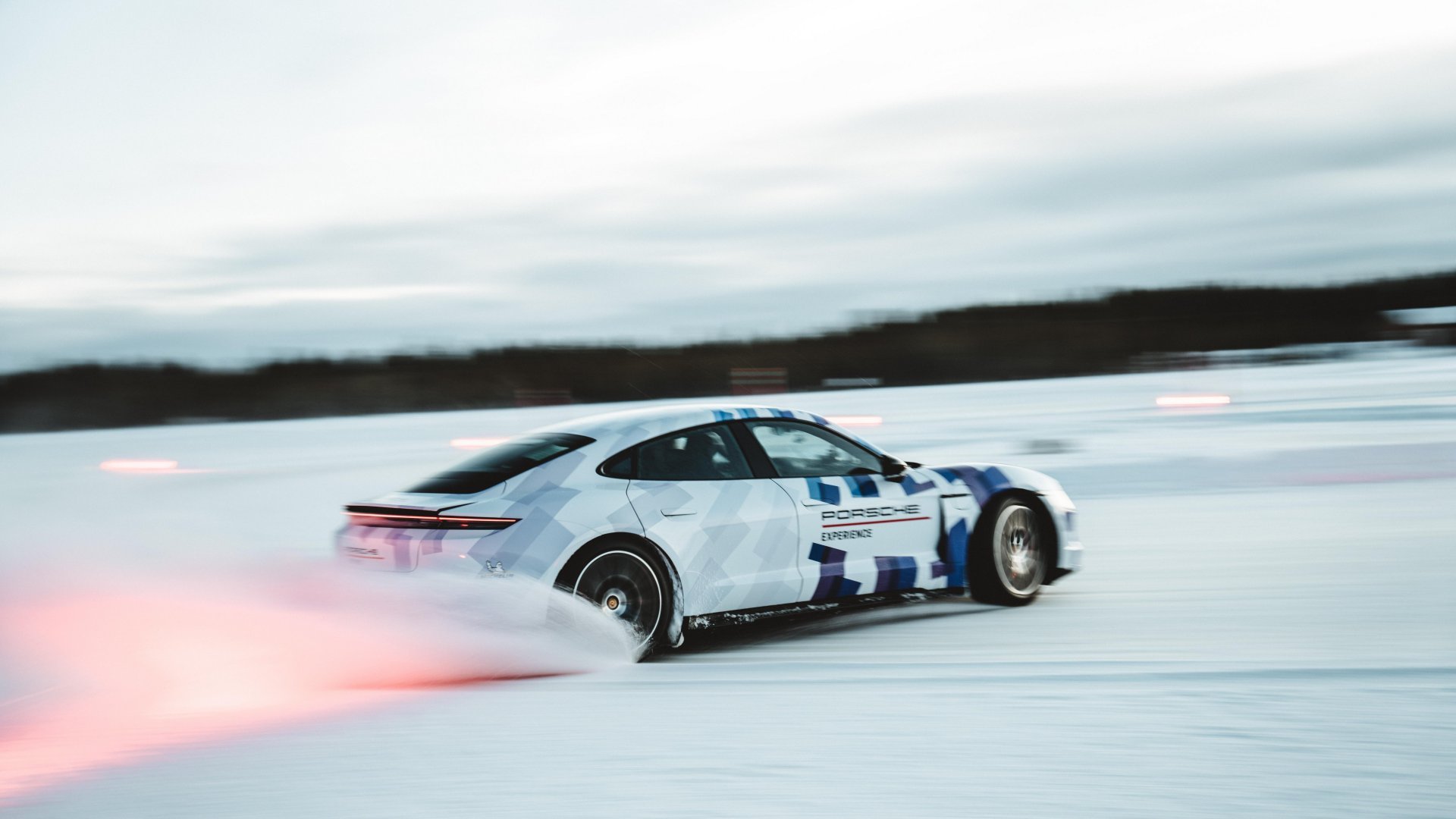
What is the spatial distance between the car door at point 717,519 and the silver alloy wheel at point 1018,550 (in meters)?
1.48

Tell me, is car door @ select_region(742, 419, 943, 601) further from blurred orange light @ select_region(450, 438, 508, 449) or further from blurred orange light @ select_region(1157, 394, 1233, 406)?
blurred orange light @ select_region(1157, 394, 1233, 406)

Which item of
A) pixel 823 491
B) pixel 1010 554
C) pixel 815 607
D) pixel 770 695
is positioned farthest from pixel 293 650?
pixel 1010 554

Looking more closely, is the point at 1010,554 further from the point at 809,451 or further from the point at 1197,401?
the point at 1197,401

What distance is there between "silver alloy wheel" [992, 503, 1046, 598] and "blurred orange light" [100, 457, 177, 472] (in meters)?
18.3

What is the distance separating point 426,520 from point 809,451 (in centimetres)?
224

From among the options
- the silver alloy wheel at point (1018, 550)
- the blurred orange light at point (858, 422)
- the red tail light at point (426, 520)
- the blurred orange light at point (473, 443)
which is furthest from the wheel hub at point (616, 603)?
the blurred orange light at point (858, 422)

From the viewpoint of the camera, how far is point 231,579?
7.19 meters

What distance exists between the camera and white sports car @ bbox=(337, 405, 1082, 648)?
6.34 metres

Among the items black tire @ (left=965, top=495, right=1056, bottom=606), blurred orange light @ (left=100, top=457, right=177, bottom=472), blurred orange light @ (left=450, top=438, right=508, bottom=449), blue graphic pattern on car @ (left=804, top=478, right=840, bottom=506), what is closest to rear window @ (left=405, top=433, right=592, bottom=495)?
blue graphic pattern on car @ (left=804, top=478, right=840, bottom=506)

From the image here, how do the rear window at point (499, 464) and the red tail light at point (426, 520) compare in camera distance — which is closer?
the red tail light at point (426, 520)

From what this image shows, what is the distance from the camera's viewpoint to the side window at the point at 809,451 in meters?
7.38

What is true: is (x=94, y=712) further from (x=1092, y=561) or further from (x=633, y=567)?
(x=1092, y=561)

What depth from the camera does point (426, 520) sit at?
630 cm

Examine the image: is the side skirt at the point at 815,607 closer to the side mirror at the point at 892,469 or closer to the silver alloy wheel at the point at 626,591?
the silver alloy wheel at the point at 626,591
